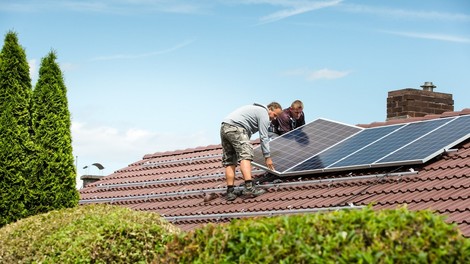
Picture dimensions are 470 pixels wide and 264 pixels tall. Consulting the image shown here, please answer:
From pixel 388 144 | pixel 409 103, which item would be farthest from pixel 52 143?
pixel 409 103

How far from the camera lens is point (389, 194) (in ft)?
38.8

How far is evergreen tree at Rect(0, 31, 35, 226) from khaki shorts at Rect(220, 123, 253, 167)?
13.0 ft

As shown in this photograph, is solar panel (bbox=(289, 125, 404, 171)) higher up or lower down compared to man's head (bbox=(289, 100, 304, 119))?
lower down

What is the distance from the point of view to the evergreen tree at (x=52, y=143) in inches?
622

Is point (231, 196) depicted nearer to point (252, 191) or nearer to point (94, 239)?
point (252, 191)

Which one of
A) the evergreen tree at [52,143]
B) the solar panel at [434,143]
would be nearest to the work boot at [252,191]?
the solar panel at [434,143]

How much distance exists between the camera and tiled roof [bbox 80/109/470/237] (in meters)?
11.4

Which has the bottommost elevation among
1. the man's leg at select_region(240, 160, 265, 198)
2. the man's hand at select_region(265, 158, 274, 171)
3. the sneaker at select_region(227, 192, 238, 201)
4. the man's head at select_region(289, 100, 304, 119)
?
the sneaker at select_region(227, 192, 238, 201)

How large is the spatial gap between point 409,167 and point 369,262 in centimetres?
603

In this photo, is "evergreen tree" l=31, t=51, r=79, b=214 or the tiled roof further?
"evergreen tree" l=31, t=51, r=79, b=214

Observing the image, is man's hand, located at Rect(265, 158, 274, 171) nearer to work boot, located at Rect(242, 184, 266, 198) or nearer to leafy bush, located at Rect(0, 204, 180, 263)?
work boot, located at Rect(242, 184, 266, 198)

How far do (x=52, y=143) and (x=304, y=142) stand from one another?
4.52 metres

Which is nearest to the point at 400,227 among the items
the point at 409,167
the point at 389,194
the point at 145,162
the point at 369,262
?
the point at 369,262

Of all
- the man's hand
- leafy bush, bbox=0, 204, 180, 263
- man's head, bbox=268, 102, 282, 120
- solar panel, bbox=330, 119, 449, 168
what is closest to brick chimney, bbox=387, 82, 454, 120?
solar panel, bbox=330, 119, 449, 168
